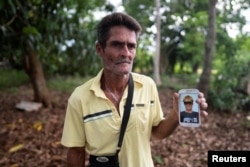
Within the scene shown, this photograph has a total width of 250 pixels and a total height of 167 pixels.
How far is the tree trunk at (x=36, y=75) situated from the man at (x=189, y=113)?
374 cm


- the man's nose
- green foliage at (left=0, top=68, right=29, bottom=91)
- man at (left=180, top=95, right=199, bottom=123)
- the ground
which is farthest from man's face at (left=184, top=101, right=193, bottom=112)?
green foliage at (left=0, top=68, right=29, bottom=91)

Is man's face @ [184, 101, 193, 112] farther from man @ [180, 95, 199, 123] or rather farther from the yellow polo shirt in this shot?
the yellow polo shirt

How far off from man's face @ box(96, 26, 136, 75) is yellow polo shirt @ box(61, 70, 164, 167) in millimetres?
140

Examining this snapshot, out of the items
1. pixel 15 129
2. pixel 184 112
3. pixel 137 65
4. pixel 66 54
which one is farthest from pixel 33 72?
pixel 137 65

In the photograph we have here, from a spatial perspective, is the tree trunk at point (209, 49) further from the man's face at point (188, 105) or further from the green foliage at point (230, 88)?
the man's face at point (188, 105)

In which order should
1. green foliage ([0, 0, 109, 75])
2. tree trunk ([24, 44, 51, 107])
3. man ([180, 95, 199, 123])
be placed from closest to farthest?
1. man ([180, 95, 199, 123])
2. green foliage ([0, 0, 109, 75])
3. tree trunk ([24, 44, 51, 107])

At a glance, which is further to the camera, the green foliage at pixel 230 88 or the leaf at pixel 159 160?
the green foliage at pixel 230 88

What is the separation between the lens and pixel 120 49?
1.40m

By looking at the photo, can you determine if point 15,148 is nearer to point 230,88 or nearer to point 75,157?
point 75,157

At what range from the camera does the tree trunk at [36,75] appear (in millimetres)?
4730

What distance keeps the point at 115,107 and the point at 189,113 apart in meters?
0.37

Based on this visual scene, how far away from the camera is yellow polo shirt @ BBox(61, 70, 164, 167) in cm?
141

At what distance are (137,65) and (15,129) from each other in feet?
27.3

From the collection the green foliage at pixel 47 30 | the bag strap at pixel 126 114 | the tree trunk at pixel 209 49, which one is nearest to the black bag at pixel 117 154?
the bag strap at pixel 126 114
